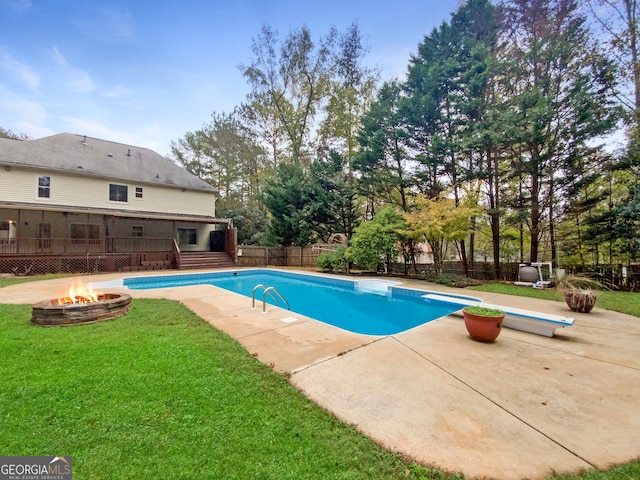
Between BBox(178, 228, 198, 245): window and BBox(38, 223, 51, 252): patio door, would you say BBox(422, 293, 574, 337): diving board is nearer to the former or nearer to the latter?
BBox(38, 223, 51, 252): patio door

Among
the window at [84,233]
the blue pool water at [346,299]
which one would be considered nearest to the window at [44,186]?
the window at [84,233]

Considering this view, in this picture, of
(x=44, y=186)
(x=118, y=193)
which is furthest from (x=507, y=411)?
(x=44, y=186)

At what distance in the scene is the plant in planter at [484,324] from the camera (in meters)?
4.21

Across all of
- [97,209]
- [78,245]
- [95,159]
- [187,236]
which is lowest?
[78,245]

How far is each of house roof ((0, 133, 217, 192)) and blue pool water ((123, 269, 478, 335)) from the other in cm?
845

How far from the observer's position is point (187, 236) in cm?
1905

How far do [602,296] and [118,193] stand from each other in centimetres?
2246

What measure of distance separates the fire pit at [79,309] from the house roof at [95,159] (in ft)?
44.4

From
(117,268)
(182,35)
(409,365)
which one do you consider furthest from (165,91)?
(409,365)

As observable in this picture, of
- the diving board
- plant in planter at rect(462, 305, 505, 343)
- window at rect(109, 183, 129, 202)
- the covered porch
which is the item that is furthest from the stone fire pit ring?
window at rect(109, 183, 129, 202)

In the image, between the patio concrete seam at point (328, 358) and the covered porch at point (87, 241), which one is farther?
the covered porch at point (87, 241)

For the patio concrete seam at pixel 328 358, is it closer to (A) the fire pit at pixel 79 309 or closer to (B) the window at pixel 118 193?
(A) the fire pit at pixel 79 309

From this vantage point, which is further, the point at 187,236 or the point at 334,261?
the point at 187,236

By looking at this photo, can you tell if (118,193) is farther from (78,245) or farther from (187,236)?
(187,236)
